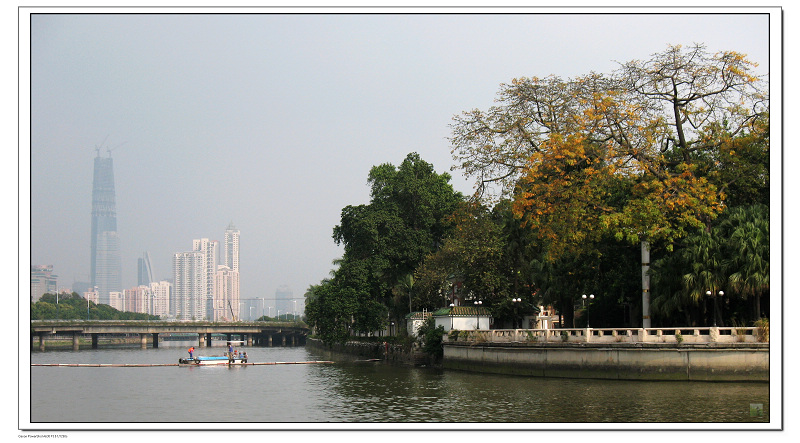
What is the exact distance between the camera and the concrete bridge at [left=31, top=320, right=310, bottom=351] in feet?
421

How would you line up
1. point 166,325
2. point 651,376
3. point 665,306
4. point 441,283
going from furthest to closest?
point 166,325
point 441,283
point 665,306
point 651,376

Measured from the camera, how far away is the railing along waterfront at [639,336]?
41156mm

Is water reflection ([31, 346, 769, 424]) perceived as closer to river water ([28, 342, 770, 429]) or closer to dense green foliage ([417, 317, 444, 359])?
river water ([28, 342, 770, 429])

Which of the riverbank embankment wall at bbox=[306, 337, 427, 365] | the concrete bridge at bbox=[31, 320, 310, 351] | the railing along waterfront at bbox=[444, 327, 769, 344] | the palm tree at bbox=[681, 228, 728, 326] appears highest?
the palm tree at bbox=[681, 228, 728, 326]

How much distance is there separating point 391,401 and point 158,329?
115m

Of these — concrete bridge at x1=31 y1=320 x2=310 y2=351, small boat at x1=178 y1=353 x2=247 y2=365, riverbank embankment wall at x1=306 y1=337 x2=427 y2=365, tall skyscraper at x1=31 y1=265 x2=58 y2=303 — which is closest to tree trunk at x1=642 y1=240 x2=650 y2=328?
riverbank embankment wall at x1=306 y1=337 x2=427 y2=365

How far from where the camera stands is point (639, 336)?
1715 inches

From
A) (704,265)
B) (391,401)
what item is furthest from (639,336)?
(391,401)

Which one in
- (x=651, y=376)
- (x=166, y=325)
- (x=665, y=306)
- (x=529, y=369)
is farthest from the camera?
(x=166, y=325)

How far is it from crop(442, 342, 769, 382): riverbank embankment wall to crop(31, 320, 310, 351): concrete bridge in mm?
86034

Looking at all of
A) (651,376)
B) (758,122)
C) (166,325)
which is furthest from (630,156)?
(166,325)

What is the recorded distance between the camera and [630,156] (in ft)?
154
